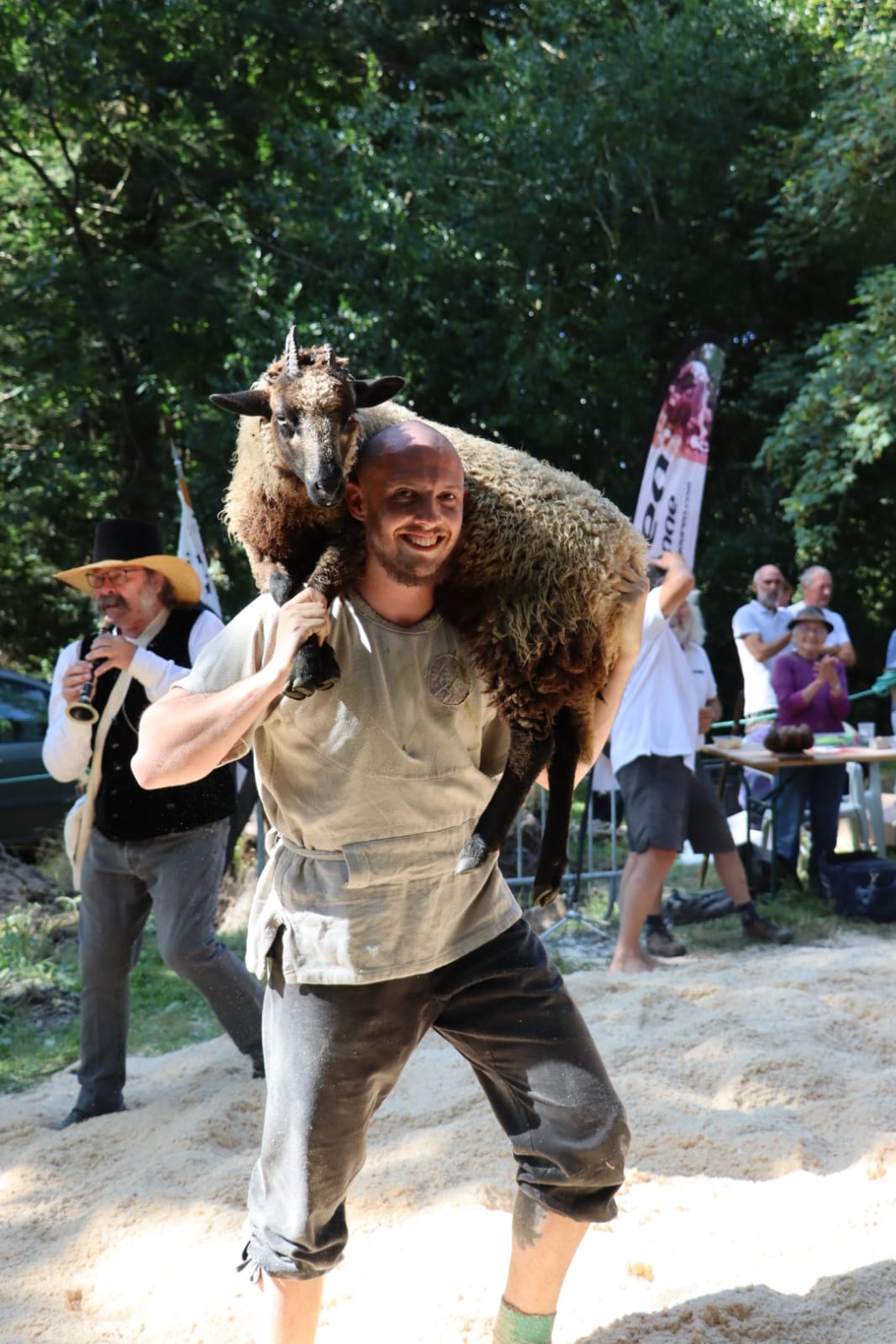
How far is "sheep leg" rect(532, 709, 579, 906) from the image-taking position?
8.35 feet

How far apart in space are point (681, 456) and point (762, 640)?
169 centimetres

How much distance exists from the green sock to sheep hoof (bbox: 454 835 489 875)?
0.89m

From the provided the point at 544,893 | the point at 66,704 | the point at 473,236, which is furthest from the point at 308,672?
the point at 473,236

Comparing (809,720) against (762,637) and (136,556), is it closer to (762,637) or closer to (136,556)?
(762,637)

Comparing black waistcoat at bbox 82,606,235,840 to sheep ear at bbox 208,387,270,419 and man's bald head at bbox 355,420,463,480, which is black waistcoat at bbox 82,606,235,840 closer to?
sheep ear at bbox 208,387,270,419

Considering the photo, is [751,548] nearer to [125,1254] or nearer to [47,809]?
[47,809]

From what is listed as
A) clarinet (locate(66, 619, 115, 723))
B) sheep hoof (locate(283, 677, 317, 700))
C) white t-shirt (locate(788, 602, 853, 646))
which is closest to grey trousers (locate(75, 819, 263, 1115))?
clarinet (locate(66, 619, 115, 723))

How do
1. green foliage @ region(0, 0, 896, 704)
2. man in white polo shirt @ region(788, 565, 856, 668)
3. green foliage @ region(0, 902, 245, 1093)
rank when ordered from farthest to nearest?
1. green foliage @ region(0, 0, 896, 704)
2. man in white polo shirt @ region(788, 565, 856, 668)
3. green foliage @ region(0, 902, 245, 1093)

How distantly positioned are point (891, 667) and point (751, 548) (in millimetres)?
4905

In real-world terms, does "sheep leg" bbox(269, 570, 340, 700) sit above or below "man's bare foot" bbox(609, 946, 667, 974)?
above

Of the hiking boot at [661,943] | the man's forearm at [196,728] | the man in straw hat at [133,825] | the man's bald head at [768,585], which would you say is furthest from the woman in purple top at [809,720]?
the man's forearm at [196,728]

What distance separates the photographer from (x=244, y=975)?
14.1 feet

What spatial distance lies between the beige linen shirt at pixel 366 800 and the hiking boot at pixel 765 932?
14.8 ft

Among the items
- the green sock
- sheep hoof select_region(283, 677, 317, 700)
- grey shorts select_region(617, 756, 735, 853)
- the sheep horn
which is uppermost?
the sheep horn
